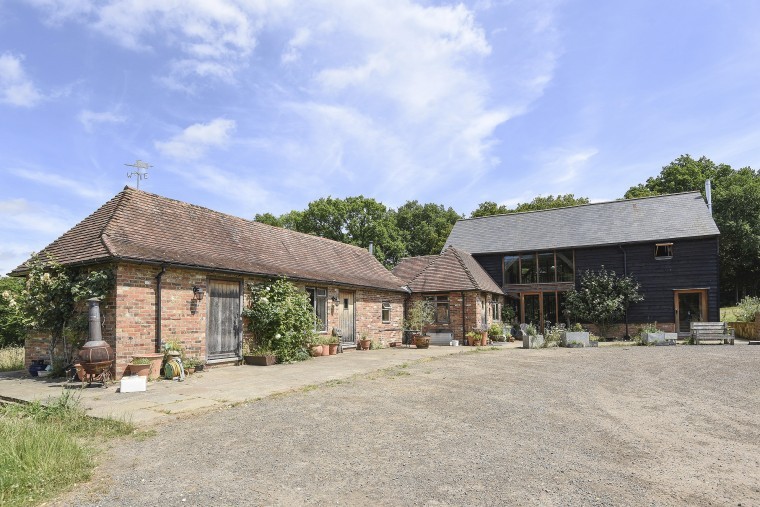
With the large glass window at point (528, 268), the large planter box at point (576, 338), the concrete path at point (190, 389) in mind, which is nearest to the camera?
the concrete path at point (190, 389)

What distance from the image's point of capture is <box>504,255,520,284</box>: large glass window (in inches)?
1109

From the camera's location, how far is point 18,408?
7.55 metres

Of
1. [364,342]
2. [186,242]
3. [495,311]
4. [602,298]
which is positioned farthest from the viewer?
[495,311]

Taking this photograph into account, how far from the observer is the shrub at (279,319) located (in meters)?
14.2

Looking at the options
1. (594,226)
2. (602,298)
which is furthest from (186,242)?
(594,226)

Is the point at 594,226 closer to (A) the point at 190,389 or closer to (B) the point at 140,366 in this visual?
(A) the point at 190,389

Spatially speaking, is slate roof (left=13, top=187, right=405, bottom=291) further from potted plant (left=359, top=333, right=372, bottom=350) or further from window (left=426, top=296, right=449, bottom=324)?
window (left=426, top=296, right=449, bottom=324)

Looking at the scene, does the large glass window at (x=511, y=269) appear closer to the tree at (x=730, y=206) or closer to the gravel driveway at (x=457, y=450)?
the gravel driveway at (x=457, y=450)

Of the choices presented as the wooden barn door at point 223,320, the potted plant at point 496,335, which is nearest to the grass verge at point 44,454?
the wooden barn door at point 223,320

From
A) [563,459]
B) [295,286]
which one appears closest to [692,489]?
[563,459]

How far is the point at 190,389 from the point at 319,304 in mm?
8168

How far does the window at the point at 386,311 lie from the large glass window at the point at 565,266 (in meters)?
10.7

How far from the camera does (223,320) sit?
44.4 ft

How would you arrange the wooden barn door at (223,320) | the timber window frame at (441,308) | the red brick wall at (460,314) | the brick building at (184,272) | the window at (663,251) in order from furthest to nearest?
1. the window at (663,251)
2. the timber window frame at (441,308)
3. the red brick wall at (460,314)
4. the wooden barn door at (223,320)
5. the brick building at (184,272)
